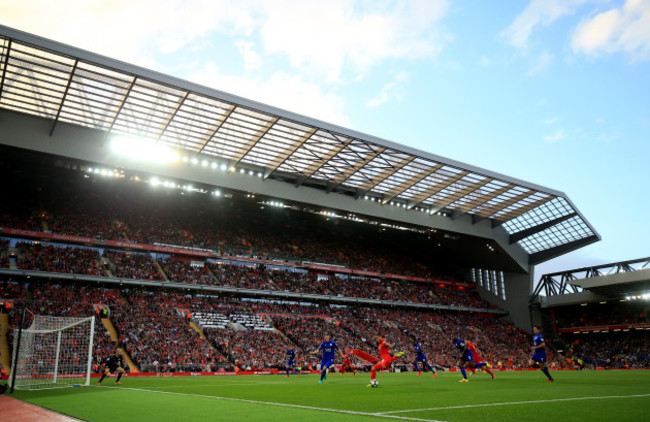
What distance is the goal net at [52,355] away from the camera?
1981 cm

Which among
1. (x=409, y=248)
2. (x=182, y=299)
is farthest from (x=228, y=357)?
(x=409, y=248)

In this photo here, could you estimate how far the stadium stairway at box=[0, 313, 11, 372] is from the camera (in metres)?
29.6

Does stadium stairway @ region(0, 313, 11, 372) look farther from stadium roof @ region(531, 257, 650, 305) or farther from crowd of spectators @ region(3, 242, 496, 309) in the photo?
stadium roof @ region(531, 257, 650, 305)

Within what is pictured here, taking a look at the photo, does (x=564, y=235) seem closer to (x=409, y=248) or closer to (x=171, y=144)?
(x=409, y=248)

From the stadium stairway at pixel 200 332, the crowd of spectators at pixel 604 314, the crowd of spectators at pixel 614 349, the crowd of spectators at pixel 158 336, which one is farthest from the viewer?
the crowd of spectators at pixel 604 314

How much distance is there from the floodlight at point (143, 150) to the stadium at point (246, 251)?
6.1 inches

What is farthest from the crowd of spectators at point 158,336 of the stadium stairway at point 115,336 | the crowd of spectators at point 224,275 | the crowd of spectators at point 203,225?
the crowd of spectators at point 203,225

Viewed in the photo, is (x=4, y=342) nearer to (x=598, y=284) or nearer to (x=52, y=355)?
(x=52, y=355)

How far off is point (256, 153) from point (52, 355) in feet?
73.9

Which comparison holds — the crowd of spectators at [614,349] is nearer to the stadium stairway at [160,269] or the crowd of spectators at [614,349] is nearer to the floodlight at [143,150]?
the stadium stairway at [160,269]

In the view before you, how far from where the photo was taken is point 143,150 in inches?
1544

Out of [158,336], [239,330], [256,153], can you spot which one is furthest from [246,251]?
[158,336]

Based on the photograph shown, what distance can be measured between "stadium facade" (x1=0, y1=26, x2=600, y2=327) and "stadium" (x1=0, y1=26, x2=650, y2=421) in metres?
0.17

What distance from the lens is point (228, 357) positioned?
37406 mm
